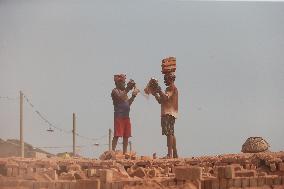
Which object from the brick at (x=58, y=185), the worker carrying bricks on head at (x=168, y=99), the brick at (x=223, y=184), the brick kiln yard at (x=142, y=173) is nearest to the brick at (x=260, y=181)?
the brick kiln yard at (x=142, y=173)

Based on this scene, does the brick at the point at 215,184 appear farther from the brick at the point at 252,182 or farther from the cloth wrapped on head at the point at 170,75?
the cloth wrapped on head at the point at 170,75

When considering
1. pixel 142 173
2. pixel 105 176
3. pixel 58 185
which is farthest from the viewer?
pixel 142 173

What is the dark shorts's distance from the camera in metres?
7.86

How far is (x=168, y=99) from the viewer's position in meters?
7.90

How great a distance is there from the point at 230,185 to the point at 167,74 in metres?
3.26

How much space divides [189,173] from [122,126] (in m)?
3.19

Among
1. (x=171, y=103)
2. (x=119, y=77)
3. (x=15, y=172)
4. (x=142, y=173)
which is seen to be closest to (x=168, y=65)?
(x=171, y=103)

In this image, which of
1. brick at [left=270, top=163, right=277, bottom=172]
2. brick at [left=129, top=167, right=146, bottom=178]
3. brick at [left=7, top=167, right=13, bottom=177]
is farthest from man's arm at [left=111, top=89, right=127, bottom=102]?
brick at [left=270, top=163, right=277, bottom=172]

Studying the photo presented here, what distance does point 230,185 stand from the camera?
4.96 m

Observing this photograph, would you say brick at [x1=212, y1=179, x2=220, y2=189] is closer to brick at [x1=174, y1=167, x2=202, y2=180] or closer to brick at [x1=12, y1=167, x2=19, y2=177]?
brick at [x1=174, y1=167, x2=202, y2=180]

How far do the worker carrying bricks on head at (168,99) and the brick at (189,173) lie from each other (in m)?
2.83

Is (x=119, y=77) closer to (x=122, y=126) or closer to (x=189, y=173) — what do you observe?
(x=122, y=126)

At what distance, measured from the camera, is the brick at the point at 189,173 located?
4.88 meters

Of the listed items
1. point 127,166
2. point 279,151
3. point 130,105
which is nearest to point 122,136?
point 130,105
